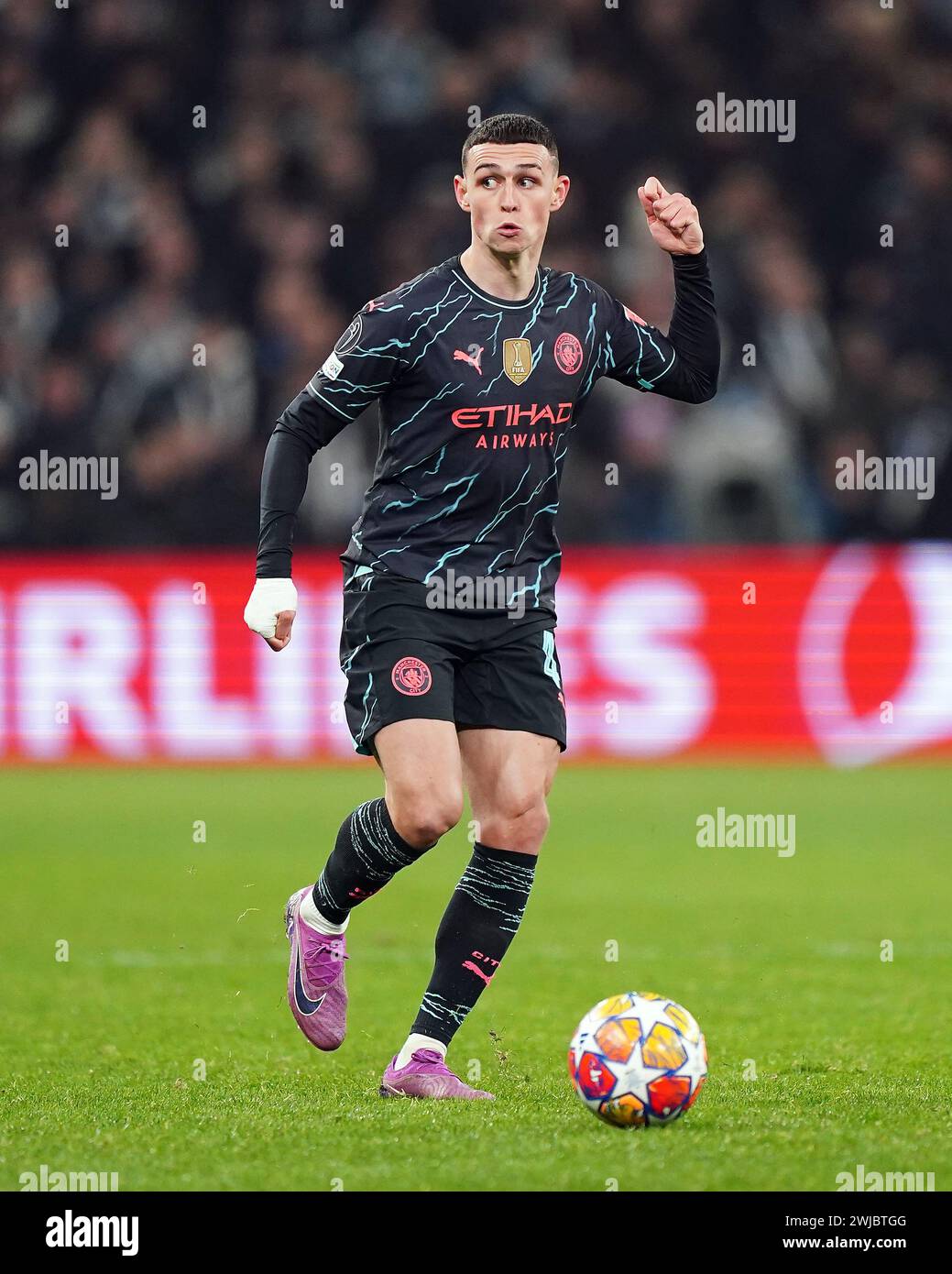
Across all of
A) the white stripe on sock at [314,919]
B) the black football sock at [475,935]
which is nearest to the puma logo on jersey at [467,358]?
the black football sock at [475,935]

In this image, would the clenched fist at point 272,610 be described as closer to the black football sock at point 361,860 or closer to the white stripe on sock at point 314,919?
the black football sock at point 361,860

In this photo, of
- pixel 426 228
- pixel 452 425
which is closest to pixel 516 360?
pixel 452 425

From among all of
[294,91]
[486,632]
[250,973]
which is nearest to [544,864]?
[250,973]

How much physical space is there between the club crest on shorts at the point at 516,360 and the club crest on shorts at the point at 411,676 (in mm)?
751

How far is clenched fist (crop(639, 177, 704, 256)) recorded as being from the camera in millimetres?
5473

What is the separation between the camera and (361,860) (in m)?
5.12

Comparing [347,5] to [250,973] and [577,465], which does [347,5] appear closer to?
[577,465]

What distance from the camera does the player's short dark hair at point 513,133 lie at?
16.9ft

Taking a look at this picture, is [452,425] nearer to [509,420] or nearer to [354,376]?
[509,420]

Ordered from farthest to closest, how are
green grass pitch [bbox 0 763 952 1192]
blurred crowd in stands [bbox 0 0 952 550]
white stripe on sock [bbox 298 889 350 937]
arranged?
blurred crowd in stands [bbox 0 0 952 550]
white stripe on sock [bbox 298 889 350 937]
green grass pitch [bbox 0 763 952 1192]

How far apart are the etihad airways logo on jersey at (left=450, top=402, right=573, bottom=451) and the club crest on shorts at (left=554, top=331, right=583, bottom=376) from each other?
0.34 ft

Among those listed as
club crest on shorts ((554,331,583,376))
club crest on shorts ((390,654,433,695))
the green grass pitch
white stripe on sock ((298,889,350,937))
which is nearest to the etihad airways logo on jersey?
club crest on shorts ((554,331,583,376))

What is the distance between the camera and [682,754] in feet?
43.4

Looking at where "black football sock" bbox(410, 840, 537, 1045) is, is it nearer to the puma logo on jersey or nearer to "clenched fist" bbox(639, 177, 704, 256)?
the puma logo on jersey
